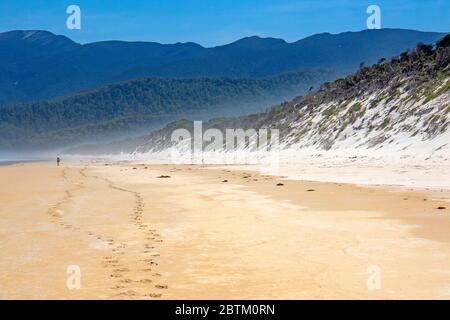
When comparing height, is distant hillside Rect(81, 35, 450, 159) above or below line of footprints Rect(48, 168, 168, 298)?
above

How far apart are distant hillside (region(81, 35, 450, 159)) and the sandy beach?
53.4 feet

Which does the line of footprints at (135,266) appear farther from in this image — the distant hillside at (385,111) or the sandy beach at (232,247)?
the distant hillside at (385,111)

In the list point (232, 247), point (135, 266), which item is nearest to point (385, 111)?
point (232, 247)

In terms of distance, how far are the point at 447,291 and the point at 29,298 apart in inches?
190

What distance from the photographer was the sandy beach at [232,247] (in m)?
7.85

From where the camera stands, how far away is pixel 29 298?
292 inches

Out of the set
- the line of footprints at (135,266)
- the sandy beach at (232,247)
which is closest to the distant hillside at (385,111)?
the sandy beach at (232,247)

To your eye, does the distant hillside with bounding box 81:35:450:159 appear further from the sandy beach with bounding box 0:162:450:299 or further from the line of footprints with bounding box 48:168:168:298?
the line of footprints with bounding box 48:168:168:298

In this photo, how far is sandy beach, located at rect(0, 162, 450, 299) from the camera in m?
7.85

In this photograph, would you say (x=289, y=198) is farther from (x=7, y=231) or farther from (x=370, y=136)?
(x=370, y=136)

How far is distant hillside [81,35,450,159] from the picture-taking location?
1448 inches

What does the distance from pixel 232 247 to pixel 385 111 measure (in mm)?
35821

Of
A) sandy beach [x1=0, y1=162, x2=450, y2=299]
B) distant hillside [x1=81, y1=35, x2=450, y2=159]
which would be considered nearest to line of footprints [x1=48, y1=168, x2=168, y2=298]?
sandy beach [x1=0, y1=162, x2=450, y2=299]

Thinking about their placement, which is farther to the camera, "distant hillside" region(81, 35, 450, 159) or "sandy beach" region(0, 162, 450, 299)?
"distant hillside" region(81, 35, 450, 159)
